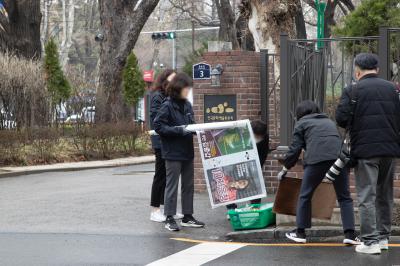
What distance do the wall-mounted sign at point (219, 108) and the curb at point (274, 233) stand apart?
362cm

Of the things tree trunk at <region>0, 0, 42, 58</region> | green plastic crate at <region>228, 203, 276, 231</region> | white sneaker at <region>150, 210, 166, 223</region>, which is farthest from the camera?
tree trunk at <region>0, 0, 42, 58</region>

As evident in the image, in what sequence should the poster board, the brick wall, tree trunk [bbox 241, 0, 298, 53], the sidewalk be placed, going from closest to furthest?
the poster board → the brick wall → tree trunk [bbox 241, 0, 298, 53] → the sidewalk

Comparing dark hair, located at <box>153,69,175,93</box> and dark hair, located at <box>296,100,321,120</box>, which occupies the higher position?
dark hair, located at <box>153,69,175,93</box>

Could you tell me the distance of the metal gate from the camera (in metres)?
10.6

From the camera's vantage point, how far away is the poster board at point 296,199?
9.39 metres

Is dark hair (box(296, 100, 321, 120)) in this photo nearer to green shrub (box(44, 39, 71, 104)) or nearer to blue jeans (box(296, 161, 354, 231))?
blue jeans (box(296, 161, 354, 231))

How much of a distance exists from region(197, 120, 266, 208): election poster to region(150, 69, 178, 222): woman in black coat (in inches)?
28.0

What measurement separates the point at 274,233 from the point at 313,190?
826 millimetres

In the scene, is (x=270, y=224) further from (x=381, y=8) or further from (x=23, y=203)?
(x=381, y=8)

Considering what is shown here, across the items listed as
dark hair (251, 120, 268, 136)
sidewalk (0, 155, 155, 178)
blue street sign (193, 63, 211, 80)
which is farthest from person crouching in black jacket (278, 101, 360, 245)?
sidewalk (0, 155, 155, 178)

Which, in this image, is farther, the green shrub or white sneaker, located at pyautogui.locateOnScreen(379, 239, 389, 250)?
the green shrub

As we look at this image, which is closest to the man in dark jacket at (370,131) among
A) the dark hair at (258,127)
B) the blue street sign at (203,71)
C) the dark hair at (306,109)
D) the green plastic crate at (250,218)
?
the dark hair at (306,109)

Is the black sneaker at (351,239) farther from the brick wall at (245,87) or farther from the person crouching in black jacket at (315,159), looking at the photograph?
the brick wall at (245,87)

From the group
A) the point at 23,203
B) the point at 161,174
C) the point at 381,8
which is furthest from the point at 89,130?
the point at 161,174
